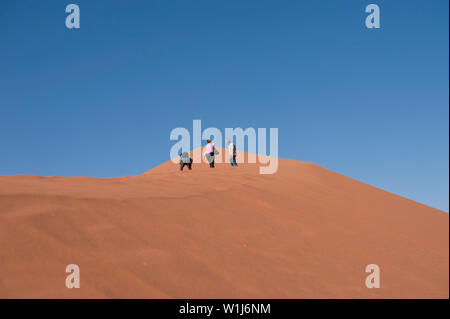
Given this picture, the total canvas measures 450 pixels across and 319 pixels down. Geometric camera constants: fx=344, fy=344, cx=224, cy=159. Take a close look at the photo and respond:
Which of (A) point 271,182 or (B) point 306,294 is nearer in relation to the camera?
(B) point 306,294

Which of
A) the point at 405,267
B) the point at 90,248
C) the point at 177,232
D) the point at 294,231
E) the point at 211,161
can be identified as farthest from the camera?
the point at 211,161

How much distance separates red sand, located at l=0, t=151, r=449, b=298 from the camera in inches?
130

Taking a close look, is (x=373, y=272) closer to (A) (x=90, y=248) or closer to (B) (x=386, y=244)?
(B) (x=386, y=244)

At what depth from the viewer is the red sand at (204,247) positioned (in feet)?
10.8

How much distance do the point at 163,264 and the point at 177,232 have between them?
2.93ft

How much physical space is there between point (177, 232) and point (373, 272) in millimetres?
2701

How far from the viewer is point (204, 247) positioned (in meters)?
4.30

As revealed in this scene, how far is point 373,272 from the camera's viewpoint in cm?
466

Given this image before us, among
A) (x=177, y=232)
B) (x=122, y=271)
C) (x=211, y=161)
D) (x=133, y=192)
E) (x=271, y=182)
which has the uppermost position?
(x=211, y=161)

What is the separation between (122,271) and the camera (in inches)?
132
